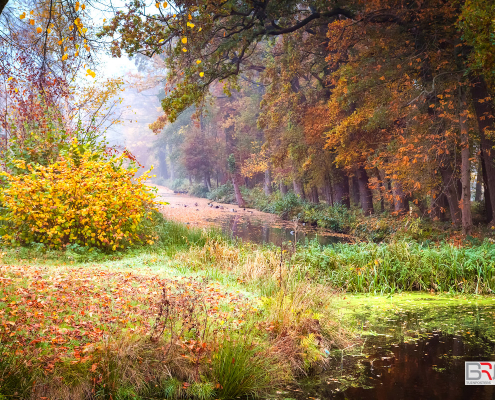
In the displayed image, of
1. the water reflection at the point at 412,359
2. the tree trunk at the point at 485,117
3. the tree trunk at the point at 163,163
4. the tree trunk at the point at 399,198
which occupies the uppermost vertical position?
the tree trunk at the point at 163,163

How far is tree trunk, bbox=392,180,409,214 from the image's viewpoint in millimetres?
14731

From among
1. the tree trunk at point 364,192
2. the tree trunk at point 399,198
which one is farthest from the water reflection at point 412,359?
the tree trunk at point 364,192

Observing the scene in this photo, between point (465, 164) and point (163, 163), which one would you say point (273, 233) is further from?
point (163, 163)

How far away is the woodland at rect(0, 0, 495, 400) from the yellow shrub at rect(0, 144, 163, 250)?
5cm

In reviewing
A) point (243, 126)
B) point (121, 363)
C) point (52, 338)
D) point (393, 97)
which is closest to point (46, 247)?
point (52, 338)

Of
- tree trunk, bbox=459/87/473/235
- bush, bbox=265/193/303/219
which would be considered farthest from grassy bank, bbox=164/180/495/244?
tree trunk, bbox=459/87/473/235

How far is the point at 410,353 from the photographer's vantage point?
4621 millimetres

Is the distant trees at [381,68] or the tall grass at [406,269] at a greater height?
the distant trees at [381,68]

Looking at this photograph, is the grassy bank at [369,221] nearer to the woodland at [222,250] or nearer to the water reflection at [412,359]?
the woodland at [222,250]

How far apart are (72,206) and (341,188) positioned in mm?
14870

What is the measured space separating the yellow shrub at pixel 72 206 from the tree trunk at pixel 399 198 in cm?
909

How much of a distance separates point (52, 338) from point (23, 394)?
0.77 metres

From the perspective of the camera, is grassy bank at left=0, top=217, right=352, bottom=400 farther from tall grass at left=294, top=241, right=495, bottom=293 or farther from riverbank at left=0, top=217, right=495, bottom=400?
tall grass at left=294, top=241, right=495, bottom=293

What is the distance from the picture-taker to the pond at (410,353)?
149 inches
